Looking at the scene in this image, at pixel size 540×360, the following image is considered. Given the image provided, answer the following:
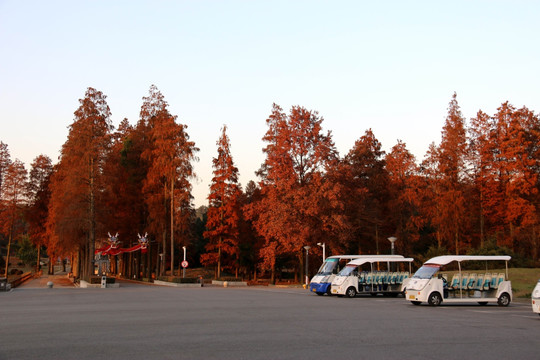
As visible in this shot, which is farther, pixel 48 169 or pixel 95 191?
pixel 48 169

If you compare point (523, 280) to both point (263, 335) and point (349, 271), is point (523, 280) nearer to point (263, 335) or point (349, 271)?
point (349, 271)

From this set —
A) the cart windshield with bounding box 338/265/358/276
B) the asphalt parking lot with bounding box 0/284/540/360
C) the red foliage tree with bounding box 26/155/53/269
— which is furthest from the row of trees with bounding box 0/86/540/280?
the asphalt parking lot with bounding box 0/284/540/360

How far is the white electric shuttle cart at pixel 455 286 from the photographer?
75.4 ft

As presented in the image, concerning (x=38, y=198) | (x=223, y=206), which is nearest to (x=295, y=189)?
(x=223, y=206)

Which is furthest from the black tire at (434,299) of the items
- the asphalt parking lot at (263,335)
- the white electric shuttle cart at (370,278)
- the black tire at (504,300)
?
the white electric shuttle cart at (370,278)

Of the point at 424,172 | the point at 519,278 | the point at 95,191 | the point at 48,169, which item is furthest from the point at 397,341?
the point at 48,169

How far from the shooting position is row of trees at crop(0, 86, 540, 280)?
47656mm

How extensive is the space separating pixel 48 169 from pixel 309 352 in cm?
7399

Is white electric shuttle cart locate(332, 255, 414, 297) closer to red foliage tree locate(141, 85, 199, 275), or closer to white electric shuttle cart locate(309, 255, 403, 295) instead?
white electric shuttle cart locate(309, 255, 403, 295)

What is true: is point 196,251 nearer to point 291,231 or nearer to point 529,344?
point 291,231

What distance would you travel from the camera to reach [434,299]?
2306 cm

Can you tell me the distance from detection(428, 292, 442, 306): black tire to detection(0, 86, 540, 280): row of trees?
21.9 meters

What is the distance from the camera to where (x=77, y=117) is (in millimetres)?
49688

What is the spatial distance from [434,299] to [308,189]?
2420cm
